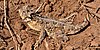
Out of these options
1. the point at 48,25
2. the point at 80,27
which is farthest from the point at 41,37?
the point at 80,27

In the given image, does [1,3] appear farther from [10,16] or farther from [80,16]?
[80,16]

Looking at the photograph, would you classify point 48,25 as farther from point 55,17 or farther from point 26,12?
point 26,12

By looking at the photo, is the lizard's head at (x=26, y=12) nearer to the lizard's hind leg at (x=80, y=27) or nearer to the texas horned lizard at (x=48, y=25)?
the texas horned lizard at (x=48, y=25)

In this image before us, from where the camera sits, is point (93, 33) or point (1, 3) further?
point (1, 3)

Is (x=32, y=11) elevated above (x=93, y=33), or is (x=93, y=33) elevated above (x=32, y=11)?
(x=32, y=11)

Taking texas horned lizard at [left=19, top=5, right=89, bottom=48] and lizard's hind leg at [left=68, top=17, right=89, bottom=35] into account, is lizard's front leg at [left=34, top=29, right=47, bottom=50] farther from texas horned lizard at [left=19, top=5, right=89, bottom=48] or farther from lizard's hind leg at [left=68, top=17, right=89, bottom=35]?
lizard's hind leg at [left=68, top=17, right=89, bottom=35]

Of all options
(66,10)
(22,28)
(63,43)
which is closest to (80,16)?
(66,10)

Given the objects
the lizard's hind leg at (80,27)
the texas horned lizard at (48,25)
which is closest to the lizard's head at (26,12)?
the texas horned lizard at (48,25)
